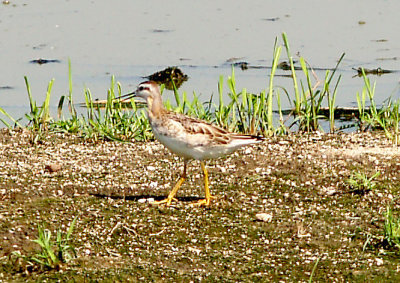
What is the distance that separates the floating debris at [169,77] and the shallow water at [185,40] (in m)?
0.12

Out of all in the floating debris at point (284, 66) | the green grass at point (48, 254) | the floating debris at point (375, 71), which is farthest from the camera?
the floating debris at point (284, 66)

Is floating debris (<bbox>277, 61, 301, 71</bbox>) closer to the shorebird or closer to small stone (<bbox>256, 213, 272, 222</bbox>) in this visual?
the shorebird

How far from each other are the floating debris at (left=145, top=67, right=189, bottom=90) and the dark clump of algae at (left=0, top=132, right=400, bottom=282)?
2.47 m

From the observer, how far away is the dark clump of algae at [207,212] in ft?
18.3

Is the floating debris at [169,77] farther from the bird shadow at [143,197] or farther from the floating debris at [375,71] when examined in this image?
the bird shadow at [143,197]

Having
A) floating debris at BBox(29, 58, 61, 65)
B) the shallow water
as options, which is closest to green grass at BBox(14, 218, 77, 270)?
the shallow water

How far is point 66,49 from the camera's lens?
1200cm

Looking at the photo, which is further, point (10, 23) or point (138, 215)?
point (10, 23)

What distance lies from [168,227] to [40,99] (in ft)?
13.6

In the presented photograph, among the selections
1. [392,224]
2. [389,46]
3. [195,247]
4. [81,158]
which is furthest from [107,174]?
[389,46]

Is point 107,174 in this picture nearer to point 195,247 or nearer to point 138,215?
point 138,215

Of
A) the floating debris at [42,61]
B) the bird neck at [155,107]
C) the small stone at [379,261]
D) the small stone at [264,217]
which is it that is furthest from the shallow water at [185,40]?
the small stone at [379,261]

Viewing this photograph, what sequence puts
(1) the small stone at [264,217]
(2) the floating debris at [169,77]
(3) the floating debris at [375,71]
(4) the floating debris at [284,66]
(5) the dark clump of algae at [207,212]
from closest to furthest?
(5) the dark clump of algae at [207,212], (1) the small stone at [264,217], (2) the floating debris at [169,77], (3) the floating debris at [375,71], (4) the floating debris at [284,66]

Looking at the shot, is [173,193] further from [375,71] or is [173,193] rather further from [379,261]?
[375,71]
